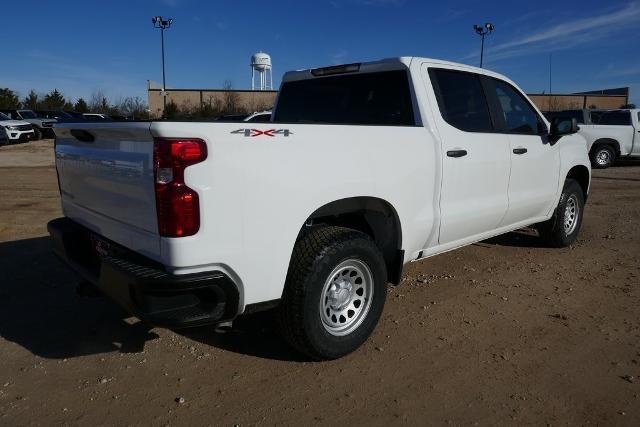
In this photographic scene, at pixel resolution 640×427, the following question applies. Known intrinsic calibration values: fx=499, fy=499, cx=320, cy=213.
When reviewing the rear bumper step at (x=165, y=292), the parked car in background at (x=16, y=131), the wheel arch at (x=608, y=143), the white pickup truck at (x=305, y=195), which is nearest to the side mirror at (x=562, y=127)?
the white pickup truck at (x=305, y=195)

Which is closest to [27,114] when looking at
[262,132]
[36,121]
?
[36,121]

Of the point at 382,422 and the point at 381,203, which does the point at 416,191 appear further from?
the point at 382,422

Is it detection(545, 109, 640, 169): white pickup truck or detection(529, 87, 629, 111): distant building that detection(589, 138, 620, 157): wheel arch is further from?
detection(529, 87, 629, 111): distant building

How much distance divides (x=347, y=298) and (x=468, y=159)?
155cm

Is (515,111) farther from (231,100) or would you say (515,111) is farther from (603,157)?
(231,100)

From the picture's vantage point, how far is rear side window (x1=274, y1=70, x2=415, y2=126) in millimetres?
3858

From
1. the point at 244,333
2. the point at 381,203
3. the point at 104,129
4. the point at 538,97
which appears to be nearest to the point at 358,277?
the point at 381,203

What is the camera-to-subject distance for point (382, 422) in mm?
2604

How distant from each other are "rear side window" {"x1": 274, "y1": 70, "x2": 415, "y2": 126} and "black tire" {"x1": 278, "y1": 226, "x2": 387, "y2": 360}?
117cm

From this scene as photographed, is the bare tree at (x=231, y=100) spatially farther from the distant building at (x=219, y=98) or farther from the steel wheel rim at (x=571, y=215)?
the steel wheel rim at (x=571, y=215)

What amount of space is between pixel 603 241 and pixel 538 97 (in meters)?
55.3

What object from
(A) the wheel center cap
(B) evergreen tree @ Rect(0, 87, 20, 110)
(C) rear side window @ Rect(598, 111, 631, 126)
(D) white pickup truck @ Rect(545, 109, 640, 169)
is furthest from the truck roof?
(B) evergreen tree @ Rect(0, 87, 20, 110)

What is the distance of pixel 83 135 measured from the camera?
311 centimetres

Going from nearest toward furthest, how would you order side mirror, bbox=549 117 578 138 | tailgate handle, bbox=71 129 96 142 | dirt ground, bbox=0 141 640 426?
dirt ground, bbox=0 141 640 426 → tailgate handle, bbox=71 129 96 142 → side mirror, bbox=549 117 578 138
